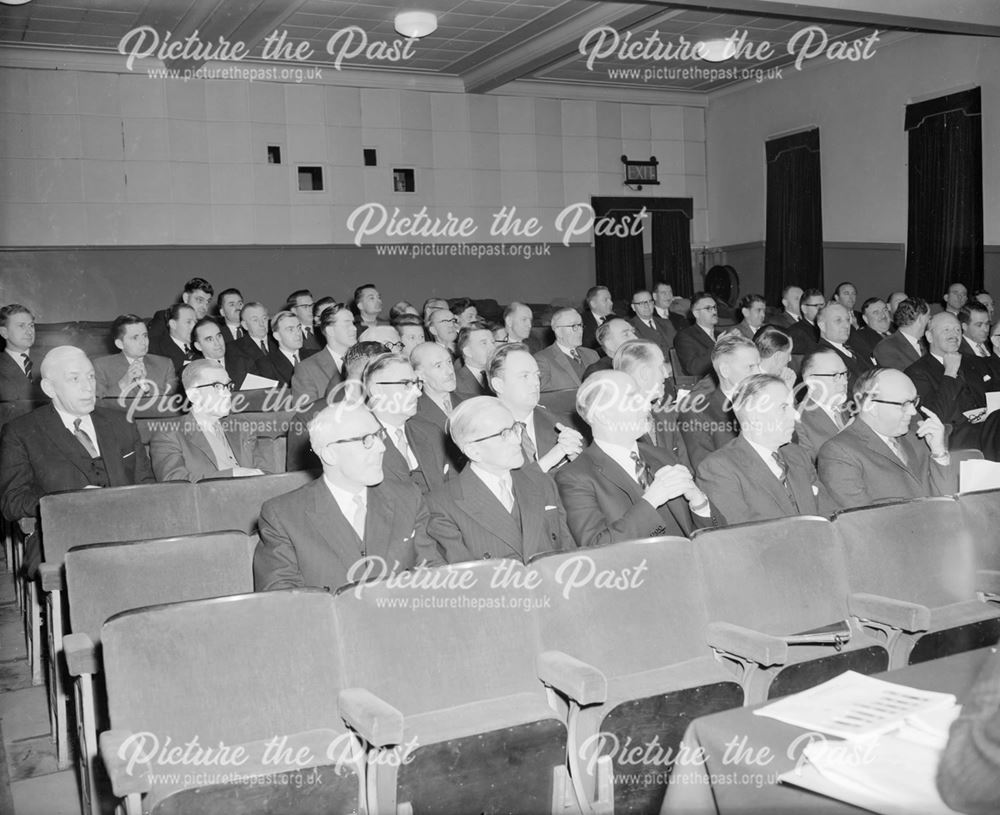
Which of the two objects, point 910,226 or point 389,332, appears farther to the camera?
point 910,226

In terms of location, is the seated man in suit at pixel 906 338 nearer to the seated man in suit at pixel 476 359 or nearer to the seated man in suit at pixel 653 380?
the seated man in suit at pixel 653 380

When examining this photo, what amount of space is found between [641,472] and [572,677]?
3.82ft

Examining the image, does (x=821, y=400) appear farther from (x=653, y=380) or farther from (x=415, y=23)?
(x=415, y=23)

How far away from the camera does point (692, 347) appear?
778 cm

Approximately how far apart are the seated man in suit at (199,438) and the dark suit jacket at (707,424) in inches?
78.9

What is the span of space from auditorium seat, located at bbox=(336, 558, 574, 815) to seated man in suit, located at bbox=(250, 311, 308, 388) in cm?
430

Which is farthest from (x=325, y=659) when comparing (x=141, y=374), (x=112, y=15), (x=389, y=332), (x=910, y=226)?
(x=910, y=226)

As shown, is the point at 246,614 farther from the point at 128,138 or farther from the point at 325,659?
the point at 128,138

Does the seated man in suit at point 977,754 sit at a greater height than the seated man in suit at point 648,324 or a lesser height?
lesser

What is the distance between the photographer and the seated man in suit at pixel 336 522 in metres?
2.58

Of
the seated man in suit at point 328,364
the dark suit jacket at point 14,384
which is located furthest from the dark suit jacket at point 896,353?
the dark suit jacket at point 14,384

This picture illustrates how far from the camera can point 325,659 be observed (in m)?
2.13

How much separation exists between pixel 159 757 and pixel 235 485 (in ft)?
5.04

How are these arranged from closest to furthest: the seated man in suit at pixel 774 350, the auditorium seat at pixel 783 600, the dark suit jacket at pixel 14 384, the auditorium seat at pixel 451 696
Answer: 1. the auditorium seat at pixel 451 696
2. the auditorium seat at pixel 783 600
3. the seated man in suit at pixel 774 350
4. the dark suit jacket at pixel 14 384
